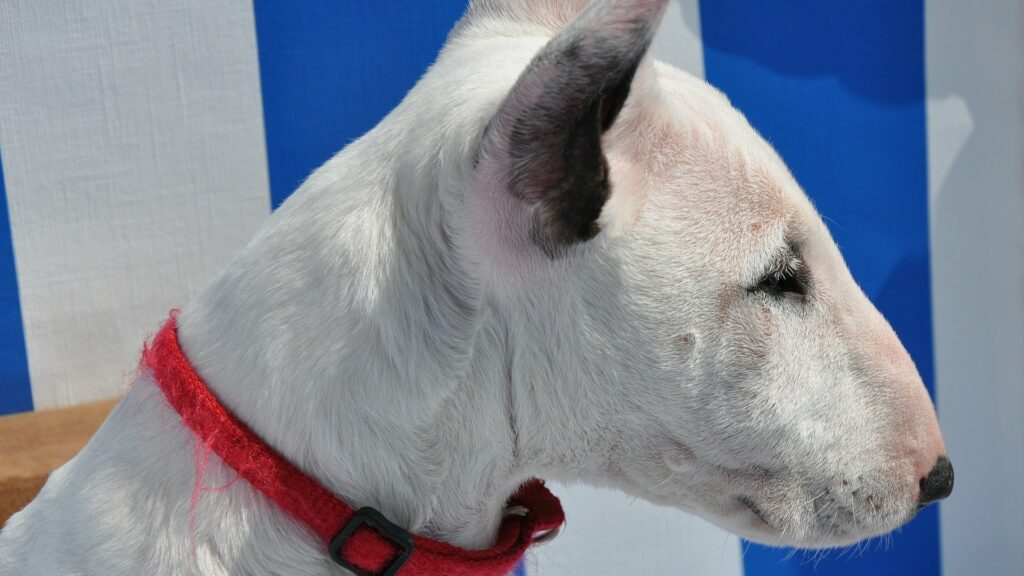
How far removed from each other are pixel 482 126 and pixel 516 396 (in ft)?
0.71

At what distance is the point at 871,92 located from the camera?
1735 mm

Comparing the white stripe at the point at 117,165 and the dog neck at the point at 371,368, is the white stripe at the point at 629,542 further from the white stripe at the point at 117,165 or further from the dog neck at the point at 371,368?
the dog neck at the point at 371,368

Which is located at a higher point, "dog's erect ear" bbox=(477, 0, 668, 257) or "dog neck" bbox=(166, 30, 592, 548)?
"dog's erect ear" bbox=(477, 0, 668, 257)

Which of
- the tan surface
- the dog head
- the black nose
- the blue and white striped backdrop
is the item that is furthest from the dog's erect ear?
the tan surface

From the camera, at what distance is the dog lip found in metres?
0.83

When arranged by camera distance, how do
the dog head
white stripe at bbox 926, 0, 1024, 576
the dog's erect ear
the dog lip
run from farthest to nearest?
white stripe at bbox 926, 0, 1024, 576
the dog lip
the dog head
the dog's erect ear

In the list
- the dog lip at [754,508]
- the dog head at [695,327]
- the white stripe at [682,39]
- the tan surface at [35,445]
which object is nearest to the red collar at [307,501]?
the dog head at [695,327]

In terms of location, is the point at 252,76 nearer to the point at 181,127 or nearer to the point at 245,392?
the point at 181,127

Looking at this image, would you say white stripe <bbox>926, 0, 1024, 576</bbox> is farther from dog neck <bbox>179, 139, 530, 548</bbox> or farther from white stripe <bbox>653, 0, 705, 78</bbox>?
dog neck <bbox>179, 139, 530, 548</bbox>

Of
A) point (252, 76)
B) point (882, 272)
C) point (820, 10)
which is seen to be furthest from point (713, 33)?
point (252, 76)

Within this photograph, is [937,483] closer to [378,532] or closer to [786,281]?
[786,281]

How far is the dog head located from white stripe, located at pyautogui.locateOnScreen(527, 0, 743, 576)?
0.75 m

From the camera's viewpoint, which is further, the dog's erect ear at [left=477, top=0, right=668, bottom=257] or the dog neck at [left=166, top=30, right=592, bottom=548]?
the dog neck at [left=166, top=30, right=592, bottom=548]

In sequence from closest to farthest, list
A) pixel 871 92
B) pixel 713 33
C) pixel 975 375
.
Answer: pixel 713 33
pixel 871 92
pixel 975 375
